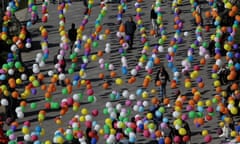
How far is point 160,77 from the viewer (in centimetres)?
2192

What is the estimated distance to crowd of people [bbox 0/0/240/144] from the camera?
18.9 meters

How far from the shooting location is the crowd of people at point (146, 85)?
18875mm

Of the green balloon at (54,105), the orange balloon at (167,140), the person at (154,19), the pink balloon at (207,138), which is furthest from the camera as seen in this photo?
the person at (154,19)

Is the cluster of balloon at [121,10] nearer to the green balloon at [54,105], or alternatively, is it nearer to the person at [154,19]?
the person at [154,19]

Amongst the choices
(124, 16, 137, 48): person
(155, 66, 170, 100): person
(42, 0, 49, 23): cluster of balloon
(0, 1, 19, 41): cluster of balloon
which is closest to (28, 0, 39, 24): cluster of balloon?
(42, 0, 49, 23): cluster of balloon

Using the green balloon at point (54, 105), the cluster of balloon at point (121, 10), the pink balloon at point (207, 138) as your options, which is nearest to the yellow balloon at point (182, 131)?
the pink balloon at point (207, 138)

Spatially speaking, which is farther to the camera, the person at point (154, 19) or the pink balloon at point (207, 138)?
the person at point (154, 19)

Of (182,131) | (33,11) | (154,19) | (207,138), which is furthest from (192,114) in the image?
(33,11)

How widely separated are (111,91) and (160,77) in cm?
200

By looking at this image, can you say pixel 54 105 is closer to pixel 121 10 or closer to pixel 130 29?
pixel 130 29

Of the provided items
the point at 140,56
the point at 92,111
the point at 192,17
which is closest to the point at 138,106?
the point at 92,111

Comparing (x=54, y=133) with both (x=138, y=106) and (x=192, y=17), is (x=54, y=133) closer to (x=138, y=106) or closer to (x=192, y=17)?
(x=138, y=106)

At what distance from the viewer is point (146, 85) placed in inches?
878

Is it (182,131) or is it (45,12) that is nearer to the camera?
(182,131)
